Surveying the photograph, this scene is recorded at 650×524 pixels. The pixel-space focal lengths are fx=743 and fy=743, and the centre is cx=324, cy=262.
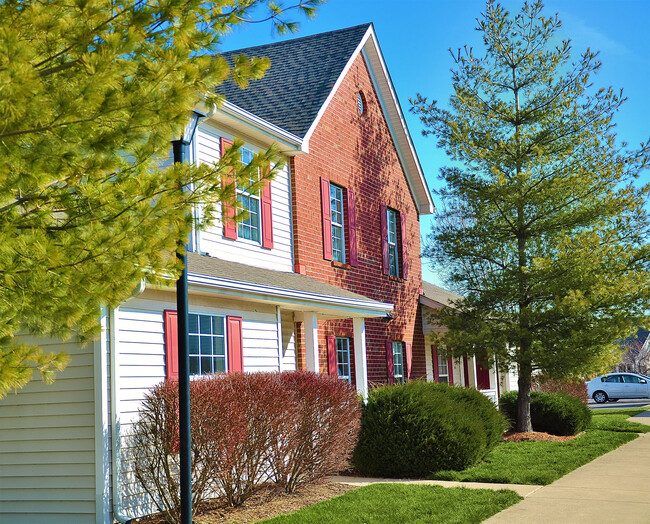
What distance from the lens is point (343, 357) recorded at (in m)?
15.9

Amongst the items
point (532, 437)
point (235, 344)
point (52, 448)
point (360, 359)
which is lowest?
point (532, 437)

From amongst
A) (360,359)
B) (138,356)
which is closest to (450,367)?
(360,359)

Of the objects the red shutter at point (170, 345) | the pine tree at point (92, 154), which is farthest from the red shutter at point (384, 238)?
the pine tree at point (92, 154)

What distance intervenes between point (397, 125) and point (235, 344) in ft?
33.1

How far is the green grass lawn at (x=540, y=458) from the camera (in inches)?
442

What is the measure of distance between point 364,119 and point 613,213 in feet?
20.3

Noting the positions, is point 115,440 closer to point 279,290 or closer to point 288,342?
point 279,290

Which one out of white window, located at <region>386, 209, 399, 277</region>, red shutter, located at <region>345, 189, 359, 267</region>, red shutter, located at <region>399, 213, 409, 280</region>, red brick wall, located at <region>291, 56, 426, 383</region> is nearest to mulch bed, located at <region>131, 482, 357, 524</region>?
red brick wall, located at <region>291, 56, 426, 383</region>

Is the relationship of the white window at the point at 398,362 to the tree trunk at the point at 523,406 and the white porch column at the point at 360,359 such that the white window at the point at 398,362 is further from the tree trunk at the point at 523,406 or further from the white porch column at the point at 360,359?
the white porch column at the point at 360,359

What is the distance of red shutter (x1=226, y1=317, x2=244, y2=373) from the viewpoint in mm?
11133

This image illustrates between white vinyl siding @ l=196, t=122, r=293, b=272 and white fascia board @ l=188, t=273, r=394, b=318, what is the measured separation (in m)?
1.32

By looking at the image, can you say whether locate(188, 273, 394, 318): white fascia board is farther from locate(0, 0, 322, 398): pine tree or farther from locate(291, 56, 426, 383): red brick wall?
locate(0, 0, 322, 398): pine tree

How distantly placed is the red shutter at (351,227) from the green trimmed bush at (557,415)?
630cm

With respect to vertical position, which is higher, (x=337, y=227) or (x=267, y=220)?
(x=337, y=227)
